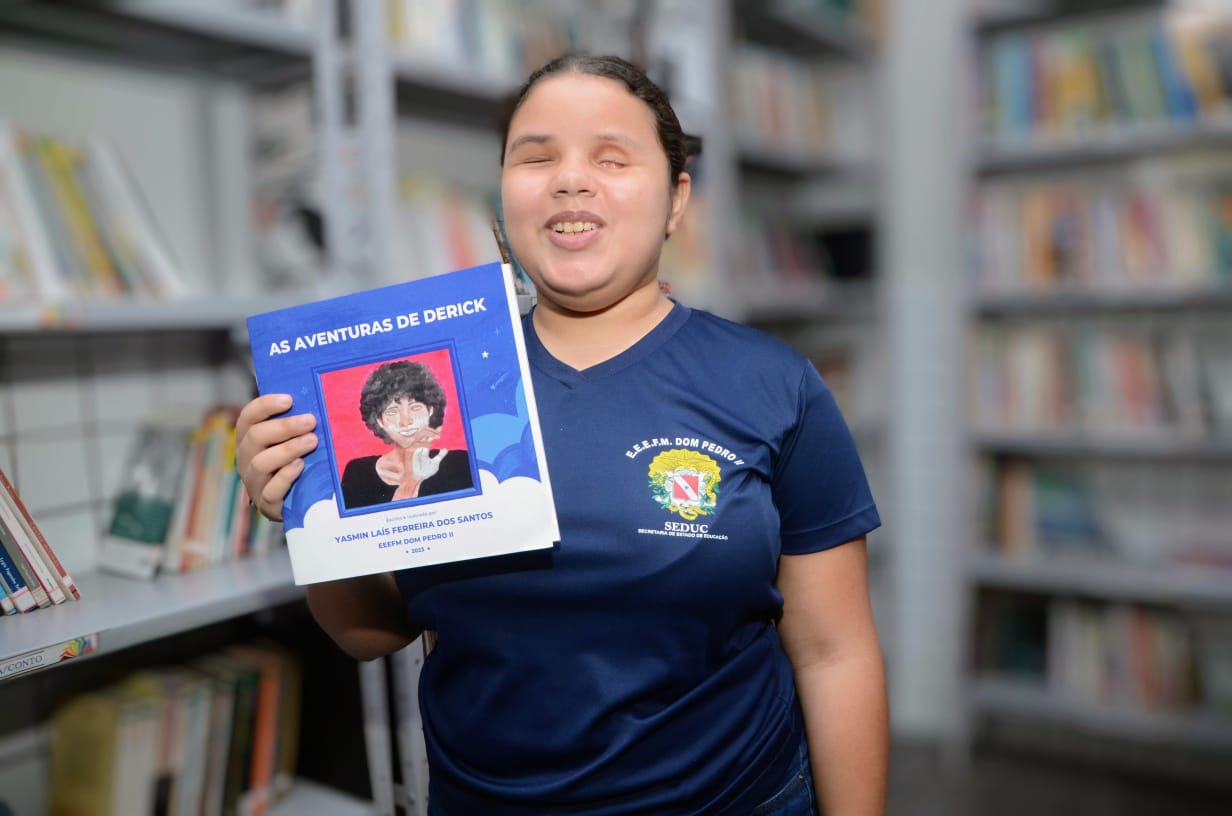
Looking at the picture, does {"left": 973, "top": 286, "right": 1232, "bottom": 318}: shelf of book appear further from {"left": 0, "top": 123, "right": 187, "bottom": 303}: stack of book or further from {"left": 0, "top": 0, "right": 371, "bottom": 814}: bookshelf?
{"left": 0, "top": 123, "right": 187, "bottom": 303}: stack of book

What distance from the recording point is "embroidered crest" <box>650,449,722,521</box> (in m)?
0.90

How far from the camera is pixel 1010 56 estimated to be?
2.78 m

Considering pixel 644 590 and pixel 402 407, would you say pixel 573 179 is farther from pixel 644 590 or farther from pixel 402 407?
pixel 644 590

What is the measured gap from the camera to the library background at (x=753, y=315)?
1530 millimetres

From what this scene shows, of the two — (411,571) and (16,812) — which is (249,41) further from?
(16,812)

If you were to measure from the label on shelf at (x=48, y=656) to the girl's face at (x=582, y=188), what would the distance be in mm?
755

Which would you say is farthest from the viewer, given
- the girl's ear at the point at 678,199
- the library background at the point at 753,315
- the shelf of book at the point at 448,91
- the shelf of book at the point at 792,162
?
the shelf of book at the point at 792,162

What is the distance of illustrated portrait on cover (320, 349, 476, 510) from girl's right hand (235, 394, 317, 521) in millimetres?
29

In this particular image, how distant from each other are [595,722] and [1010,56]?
261 cm

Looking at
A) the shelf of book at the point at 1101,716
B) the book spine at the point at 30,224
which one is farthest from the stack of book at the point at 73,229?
the shelf of book at the point at 1101,716

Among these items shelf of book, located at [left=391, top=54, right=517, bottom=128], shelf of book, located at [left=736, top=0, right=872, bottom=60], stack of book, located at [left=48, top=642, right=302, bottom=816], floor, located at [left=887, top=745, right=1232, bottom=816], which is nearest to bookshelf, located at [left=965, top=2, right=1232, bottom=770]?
floor, located at [left=887, top=745, right=1232, bottom=816]

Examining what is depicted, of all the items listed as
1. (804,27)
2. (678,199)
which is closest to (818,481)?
(678,199)

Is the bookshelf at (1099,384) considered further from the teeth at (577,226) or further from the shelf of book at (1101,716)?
the teeth at (577,226)

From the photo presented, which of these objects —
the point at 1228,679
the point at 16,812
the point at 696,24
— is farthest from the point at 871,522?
the point at 1228,679
